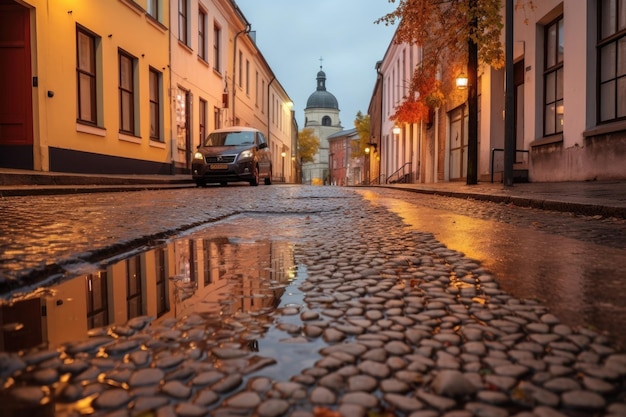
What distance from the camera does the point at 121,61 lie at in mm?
14141

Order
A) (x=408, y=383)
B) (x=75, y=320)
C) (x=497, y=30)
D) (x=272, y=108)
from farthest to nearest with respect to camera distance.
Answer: (x=272, y=108), (x=497, y=30), (x=75, y=320), (x=408, y=383)

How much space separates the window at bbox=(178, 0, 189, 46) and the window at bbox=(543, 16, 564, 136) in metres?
12.0

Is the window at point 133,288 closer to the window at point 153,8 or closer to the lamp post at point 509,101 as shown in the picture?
the lamp post at point 509,101

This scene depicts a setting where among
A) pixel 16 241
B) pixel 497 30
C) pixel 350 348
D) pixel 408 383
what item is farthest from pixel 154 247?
pixel 497 30

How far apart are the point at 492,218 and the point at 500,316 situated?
3986 mm

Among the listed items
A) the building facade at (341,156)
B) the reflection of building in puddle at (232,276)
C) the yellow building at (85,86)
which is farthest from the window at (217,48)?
the building facade at (341,156)

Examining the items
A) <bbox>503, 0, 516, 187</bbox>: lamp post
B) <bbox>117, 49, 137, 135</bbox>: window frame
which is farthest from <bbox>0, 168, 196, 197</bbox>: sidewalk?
<bbox>503, 0, 516, 187</bbox>: lamp post

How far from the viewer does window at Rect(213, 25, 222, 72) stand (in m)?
23.0

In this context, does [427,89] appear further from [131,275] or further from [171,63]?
[131,275]

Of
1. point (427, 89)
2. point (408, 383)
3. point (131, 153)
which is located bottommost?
point (408, 383)

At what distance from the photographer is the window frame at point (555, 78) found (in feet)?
37.7

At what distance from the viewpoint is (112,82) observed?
13.3m

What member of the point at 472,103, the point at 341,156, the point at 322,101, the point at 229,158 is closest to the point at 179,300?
the point at 472,103

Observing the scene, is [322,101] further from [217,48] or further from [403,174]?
[217,48]
